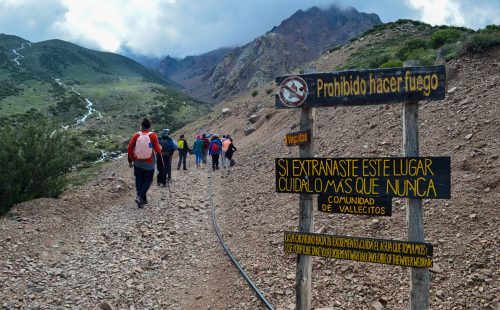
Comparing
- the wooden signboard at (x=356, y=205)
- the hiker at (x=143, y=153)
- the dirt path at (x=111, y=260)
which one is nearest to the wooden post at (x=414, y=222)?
the wooden signboard at (x=356, y=205)

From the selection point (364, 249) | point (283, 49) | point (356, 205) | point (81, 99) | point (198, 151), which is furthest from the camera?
point (283, 49)

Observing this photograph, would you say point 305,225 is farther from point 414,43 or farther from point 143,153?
point 414,43

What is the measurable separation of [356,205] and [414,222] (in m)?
0.74

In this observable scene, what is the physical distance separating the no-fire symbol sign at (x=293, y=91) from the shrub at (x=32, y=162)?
705cm

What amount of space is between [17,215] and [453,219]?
8769 millimetres

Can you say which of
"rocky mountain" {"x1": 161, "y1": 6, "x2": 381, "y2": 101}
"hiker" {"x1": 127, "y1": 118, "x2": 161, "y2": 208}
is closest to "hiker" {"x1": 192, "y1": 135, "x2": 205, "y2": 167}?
"hiker" {"x1": 127, "y1": 118, "x2": 161, "y2": 208}

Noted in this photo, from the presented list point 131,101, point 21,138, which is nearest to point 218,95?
point 131,101

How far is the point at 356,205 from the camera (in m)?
5.62

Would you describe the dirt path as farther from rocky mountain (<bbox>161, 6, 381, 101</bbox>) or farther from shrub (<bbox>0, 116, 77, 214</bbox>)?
rocky mountain (<bbox>161, 6, 381, 101</bbox>)

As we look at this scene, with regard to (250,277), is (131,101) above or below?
above

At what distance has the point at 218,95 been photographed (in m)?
131

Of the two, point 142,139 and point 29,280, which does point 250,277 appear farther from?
point 142,139

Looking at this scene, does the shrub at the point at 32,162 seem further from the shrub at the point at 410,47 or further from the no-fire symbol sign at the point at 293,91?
the shrub at the point at 410,47

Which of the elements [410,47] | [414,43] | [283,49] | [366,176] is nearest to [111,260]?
[366,176]
